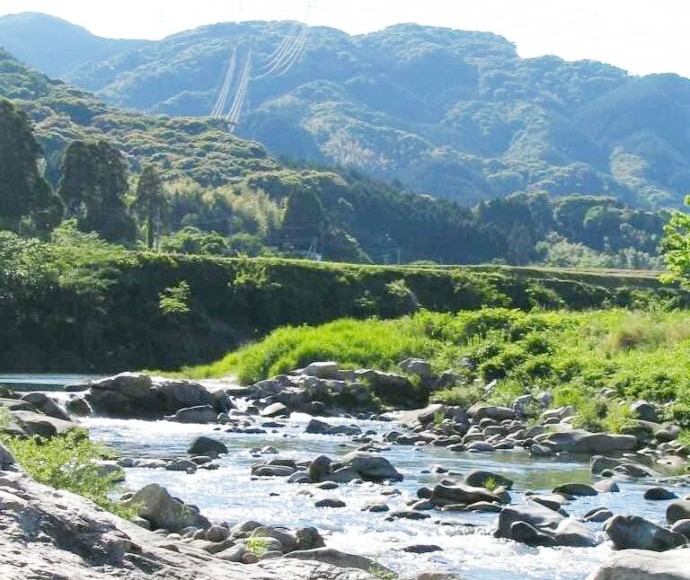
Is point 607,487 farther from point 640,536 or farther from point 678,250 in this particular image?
point 678,250

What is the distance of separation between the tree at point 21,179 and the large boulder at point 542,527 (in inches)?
3201

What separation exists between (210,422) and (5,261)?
42.5m

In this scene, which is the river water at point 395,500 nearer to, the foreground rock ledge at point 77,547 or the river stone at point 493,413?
the river stone at point 493,413

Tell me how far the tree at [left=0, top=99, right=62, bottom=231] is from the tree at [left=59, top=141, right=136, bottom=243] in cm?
767

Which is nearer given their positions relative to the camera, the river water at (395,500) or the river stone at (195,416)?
the river water at (395,500)

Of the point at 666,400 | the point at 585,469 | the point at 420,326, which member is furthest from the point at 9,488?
the point at 420,326

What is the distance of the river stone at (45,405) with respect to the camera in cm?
3147

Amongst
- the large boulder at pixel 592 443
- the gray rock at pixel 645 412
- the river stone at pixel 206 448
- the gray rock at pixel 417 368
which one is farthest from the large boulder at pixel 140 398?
the gray rock at pixel 645 412

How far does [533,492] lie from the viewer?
2148cm

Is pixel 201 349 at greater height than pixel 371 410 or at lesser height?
lesser

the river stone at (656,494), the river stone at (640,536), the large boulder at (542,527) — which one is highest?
the river stone at (640,536)

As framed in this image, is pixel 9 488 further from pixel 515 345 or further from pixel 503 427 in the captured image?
pixel 515 345

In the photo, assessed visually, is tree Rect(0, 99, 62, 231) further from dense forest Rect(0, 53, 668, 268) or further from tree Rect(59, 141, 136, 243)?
tree Rect(59, 141, 136, 243)

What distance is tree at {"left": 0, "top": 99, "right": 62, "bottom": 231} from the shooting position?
95375 mm
